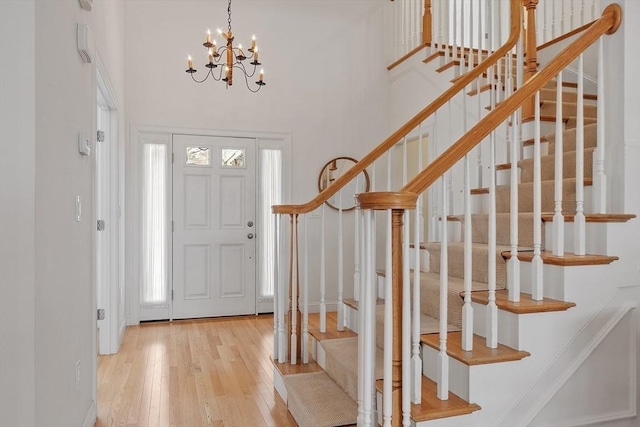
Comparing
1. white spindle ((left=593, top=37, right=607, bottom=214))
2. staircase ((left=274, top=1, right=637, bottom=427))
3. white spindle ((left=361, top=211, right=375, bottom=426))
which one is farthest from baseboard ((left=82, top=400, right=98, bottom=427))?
white spindle ((left=593, top=37, right=607, bottom=214))

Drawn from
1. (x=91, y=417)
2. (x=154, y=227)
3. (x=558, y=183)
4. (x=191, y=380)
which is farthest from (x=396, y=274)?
(x=154, y=227)

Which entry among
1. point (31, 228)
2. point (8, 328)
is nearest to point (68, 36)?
point (31, 228)

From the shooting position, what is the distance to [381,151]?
319cm

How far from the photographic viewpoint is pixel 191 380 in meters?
3.24

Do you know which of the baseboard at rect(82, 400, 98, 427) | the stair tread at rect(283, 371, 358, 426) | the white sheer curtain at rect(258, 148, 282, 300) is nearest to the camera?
the stair tread at rect(283, 371, 358, 426)

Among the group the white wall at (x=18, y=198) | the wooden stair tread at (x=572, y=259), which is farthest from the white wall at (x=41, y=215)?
the wooden stair tread at (x=572, y=259)

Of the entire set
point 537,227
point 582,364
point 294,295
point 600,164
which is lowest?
point 582,364

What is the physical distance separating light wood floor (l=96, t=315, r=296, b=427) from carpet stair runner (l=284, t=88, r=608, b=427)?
24 centimetres

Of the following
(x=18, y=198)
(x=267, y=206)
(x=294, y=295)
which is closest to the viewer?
(x=18, y=198)

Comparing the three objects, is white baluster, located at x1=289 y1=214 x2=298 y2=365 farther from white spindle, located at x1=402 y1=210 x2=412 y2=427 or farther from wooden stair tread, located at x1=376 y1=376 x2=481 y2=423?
white spindle, located at x1=402 y1=210 x2=412 y2=427

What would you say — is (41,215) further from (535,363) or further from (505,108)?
(535,363)

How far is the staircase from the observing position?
1.81 metres

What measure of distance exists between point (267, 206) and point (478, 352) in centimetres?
366

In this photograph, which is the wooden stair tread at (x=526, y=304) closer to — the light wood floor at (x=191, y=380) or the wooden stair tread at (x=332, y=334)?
the wooden stair tread at (x=332, y=334)
